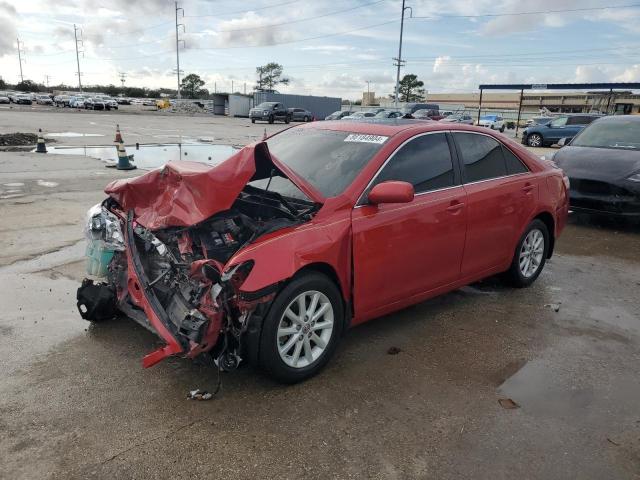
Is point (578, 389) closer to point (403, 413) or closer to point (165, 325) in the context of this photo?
point (403, 413)

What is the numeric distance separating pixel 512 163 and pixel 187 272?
343 centimetres

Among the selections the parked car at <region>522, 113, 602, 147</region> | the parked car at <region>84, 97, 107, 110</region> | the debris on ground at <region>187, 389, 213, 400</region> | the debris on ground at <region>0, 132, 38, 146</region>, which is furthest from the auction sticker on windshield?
the parked car at <region>84, 97, 107, 110</region>

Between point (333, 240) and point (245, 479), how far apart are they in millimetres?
1567

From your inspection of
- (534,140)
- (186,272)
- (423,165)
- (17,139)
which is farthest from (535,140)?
(186,272)

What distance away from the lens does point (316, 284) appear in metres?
3.38

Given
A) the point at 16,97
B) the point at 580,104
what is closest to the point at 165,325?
the point at 16,97

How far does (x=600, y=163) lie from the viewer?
27.0 ft

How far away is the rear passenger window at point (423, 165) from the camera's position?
401cm

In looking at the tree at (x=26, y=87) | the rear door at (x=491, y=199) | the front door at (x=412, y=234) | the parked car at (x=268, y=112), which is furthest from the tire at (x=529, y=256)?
the tree at (x=26, y=87)

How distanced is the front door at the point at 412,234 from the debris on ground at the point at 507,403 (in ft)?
3.42

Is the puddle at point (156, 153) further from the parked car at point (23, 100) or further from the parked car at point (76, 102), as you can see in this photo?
the parked car at point (23, 100)

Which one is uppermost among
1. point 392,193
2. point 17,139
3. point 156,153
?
point 392,193

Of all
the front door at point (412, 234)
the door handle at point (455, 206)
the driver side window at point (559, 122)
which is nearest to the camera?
the front door at point (412, 234)

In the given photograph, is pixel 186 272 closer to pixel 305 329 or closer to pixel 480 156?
pixel 305 329
